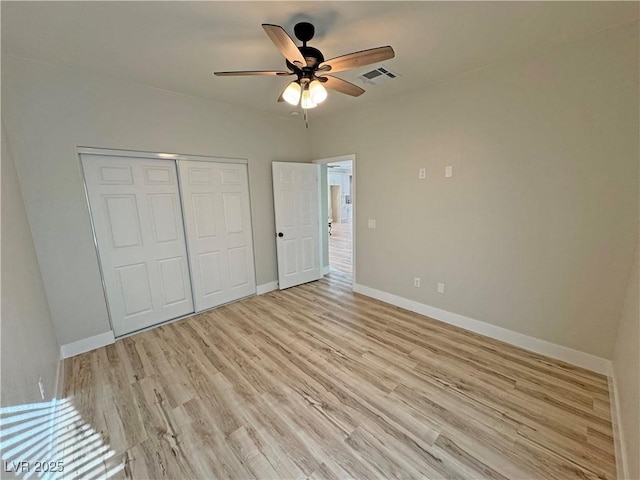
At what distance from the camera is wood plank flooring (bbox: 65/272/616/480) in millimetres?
1478

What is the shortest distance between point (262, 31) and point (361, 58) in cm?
81

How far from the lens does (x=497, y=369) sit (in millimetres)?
2211

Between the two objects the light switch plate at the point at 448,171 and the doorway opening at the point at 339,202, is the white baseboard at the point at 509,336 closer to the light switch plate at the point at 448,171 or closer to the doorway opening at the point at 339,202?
the light switch plate at the point at 448,171

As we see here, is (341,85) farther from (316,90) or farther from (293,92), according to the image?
(293,92)

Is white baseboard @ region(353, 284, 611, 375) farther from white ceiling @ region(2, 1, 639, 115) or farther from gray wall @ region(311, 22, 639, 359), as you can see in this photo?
white ceiling @ region(2, 1, 639, 115)

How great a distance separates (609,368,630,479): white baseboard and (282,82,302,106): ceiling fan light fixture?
9.84ft

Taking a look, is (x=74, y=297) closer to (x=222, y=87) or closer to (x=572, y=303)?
(x=222, y=87)

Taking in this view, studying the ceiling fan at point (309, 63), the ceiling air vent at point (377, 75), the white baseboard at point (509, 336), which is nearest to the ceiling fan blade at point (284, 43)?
the ceiling fan at point (309, 63)

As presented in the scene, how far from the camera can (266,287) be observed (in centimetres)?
403

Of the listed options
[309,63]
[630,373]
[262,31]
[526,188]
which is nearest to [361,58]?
[309,63]

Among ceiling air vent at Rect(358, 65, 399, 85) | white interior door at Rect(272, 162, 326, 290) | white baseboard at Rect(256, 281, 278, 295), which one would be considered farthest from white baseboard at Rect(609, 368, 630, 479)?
white baseboard at Rect(256, 281, 278, 295)

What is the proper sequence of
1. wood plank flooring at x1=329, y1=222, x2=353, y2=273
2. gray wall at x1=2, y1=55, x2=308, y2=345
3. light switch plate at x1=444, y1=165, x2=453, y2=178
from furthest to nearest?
1. wood plank flooring at x1=329, y1=222, x2=353, y2=273
2. light switch plate at x1=444, y1=165, x2=453, y2=178
3. gray wall at x1=2, y1=55, x2=308, y2=345

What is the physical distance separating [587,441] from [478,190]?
6.67 feet

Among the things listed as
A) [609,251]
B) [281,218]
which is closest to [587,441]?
[609,251]
